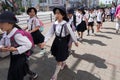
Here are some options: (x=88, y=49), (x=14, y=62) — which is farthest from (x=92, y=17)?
(x=14, y=62)

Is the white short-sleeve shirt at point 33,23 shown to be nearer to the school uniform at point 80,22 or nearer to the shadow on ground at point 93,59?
the shadow on ground at point 93,59

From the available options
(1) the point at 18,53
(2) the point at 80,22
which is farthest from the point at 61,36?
(2) the point at 80,22

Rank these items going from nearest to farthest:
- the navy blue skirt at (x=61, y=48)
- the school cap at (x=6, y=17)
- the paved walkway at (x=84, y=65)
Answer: the school cap at (x=6, y=17) → the navy blue skirt at (x=61, y=48) → the paved walkway at (x=84, y=65)

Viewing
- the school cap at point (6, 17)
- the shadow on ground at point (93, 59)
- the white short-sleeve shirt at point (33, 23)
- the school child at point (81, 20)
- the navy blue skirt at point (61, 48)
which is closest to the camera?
the school cap at point (6, 17)

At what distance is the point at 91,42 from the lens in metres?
8.75

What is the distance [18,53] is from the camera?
10.3ft

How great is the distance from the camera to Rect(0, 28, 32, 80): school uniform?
9.93ft

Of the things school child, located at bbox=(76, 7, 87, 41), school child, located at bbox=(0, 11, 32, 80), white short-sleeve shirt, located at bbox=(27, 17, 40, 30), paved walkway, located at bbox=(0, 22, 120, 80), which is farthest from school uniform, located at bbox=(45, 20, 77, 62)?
school child, located at bbox=(76, 7, 87, 41)

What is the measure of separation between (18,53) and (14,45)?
0.46 ft

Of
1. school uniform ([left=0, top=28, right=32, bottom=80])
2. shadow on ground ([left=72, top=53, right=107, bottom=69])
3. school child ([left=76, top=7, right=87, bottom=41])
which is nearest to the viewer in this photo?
school uniform ([left=0, top=28, right=32, bottom=80])

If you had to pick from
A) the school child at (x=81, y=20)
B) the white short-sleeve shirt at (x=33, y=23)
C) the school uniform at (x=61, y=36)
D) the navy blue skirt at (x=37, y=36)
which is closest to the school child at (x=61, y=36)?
the school uniform at (x=61, y=36)

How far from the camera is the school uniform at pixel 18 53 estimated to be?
3027 millimetres

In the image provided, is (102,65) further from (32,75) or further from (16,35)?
(16,35)

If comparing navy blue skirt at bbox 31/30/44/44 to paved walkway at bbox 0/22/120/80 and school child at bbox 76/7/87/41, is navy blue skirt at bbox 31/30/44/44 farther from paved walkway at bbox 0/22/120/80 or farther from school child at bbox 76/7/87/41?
school child at bbox 76/7/87/41
